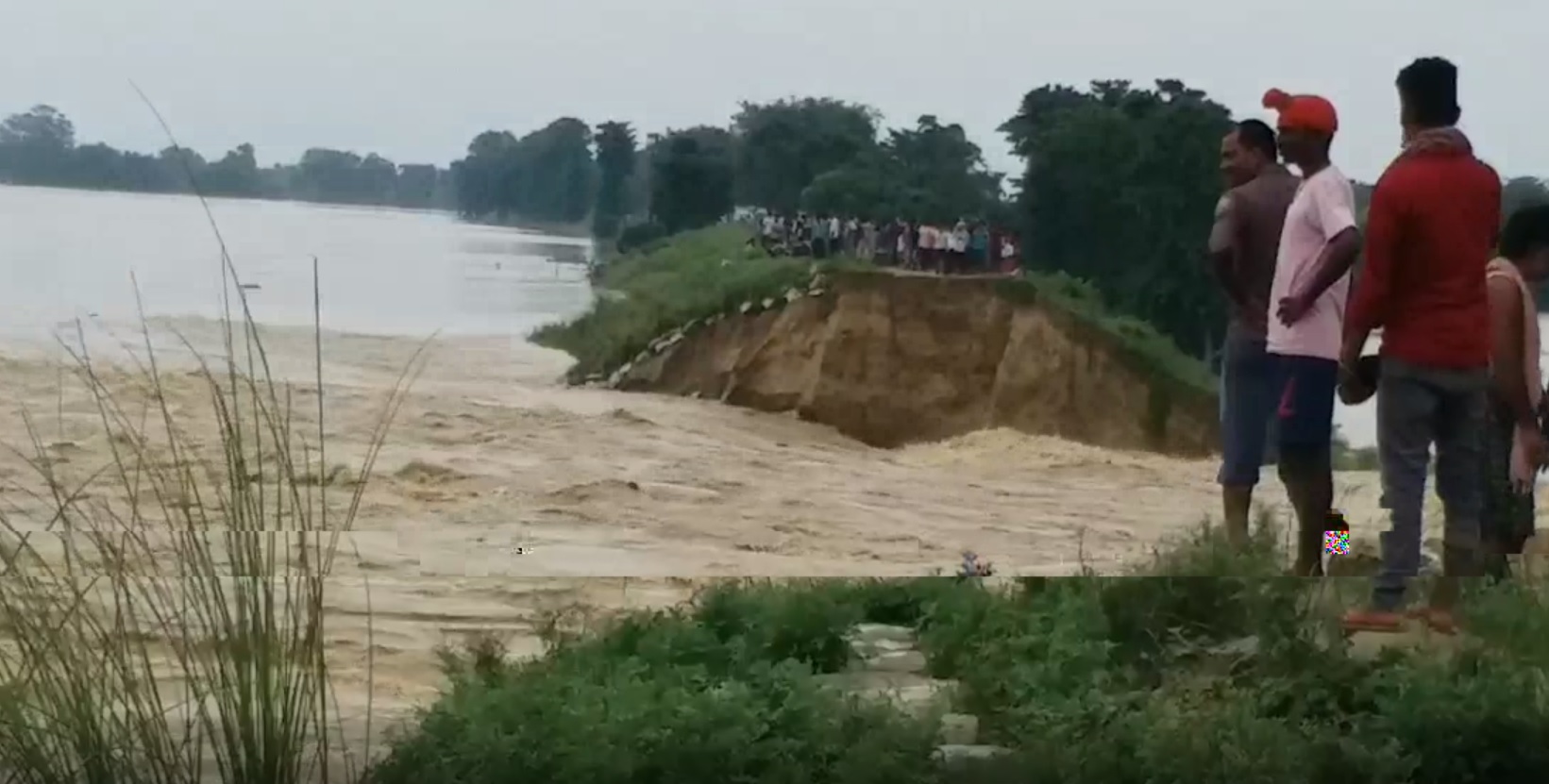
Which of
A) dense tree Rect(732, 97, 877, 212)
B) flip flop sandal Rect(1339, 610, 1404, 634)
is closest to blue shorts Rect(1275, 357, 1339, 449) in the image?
flip flop sandal Rect(1339, 610, 1404, 634)

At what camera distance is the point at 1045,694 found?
131 inches

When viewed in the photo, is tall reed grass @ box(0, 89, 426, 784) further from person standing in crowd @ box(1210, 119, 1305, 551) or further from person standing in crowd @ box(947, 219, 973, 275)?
person standing in crowd @ box(1210, 119, 1305, 551)

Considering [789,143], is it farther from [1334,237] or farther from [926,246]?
[1334,237]

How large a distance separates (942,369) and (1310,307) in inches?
28.9

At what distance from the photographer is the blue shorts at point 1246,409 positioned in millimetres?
3820

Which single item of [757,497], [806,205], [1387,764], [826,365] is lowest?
[1387,764]

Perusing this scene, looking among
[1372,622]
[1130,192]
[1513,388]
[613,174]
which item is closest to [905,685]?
[1372,622]

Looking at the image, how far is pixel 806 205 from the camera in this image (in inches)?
159

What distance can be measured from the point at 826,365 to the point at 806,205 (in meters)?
0.33

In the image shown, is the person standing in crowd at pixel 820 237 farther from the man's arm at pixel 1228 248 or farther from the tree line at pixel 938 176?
the man's arm at pixel 1228 248

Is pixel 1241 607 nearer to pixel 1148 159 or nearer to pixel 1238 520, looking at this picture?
pixel 1238 520

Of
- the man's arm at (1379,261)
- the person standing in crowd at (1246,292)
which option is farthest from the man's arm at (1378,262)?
the person standing in crowd at (1246,292)

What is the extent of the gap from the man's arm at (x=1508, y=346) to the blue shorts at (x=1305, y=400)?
0.99 ft

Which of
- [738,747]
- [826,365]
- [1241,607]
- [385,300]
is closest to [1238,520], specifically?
[1241,607]
